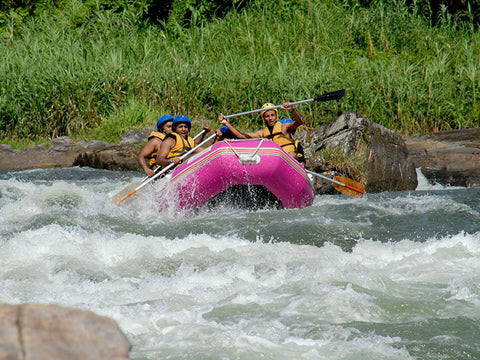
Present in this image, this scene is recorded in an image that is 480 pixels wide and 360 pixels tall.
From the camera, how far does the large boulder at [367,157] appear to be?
322 inches

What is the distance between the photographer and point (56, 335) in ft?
5.09

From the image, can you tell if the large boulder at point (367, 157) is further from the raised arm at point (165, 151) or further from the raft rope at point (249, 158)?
the raft rope at point (249, 158)

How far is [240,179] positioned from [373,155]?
9.60ft

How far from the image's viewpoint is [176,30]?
14.6m

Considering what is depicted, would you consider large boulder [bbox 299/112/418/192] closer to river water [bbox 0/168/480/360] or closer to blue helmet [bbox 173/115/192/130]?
river water [bbox 0/168/480/360]

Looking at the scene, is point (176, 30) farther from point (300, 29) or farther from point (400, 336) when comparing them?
point (400, 336)

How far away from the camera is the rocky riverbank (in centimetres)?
824

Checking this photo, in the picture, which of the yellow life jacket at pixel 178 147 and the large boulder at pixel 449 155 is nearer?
the yellow life jacket at pixel 178 147

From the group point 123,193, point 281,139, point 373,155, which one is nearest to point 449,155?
point 373,155

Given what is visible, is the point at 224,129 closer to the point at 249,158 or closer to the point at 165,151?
the point at 165,151

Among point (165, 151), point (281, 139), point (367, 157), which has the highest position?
point (165, 151)

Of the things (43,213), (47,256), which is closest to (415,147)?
Result: (43,213)

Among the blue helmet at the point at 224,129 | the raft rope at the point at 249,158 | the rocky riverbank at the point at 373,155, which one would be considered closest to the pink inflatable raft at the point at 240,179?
the raft rope at the point at 249,158

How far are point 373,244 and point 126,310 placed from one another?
2.24m
